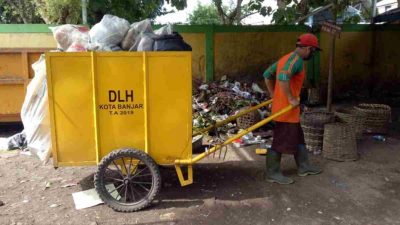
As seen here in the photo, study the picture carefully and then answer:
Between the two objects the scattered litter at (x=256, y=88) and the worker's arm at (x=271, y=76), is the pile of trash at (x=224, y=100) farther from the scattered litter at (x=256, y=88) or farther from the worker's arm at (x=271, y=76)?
the worker's arm at (x=271, y=76)

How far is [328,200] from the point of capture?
13.9 ft

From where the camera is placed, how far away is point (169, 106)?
12.7 feet

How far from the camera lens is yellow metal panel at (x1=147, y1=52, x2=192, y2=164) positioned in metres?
3.81

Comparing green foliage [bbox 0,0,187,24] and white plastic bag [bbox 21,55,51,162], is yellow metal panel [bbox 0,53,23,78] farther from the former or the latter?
white plastic bag [bbox 21,55,51,162]

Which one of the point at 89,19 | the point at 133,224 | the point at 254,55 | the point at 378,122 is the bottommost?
the point at 133,224

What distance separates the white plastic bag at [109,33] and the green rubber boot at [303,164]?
2.49 metres

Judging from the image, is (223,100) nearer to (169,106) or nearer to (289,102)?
(289,102)

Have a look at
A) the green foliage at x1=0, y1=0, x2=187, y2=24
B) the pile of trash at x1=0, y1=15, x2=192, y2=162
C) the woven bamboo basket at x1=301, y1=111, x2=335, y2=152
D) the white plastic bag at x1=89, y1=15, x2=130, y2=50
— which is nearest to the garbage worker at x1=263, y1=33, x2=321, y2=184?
the woven bamboo basket at x1=301, y1=111, x2=335, y2=152

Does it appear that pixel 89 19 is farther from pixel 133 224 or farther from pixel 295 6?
pixel 133 224

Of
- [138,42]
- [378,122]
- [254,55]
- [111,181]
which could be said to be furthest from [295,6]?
[111,181]

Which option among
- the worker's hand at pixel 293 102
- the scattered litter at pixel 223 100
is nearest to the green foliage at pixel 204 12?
the scattered litter at pixel 223 100

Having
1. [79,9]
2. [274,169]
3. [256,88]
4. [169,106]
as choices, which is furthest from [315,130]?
[79,9]

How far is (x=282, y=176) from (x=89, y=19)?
6554 millimetres

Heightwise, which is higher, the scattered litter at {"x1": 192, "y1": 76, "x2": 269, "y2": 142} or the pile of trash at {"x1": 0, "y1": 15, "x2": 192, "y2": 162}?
the pile of trash at {"x1": 0, "y1": 15, "x2": 192, "y2": 162}
